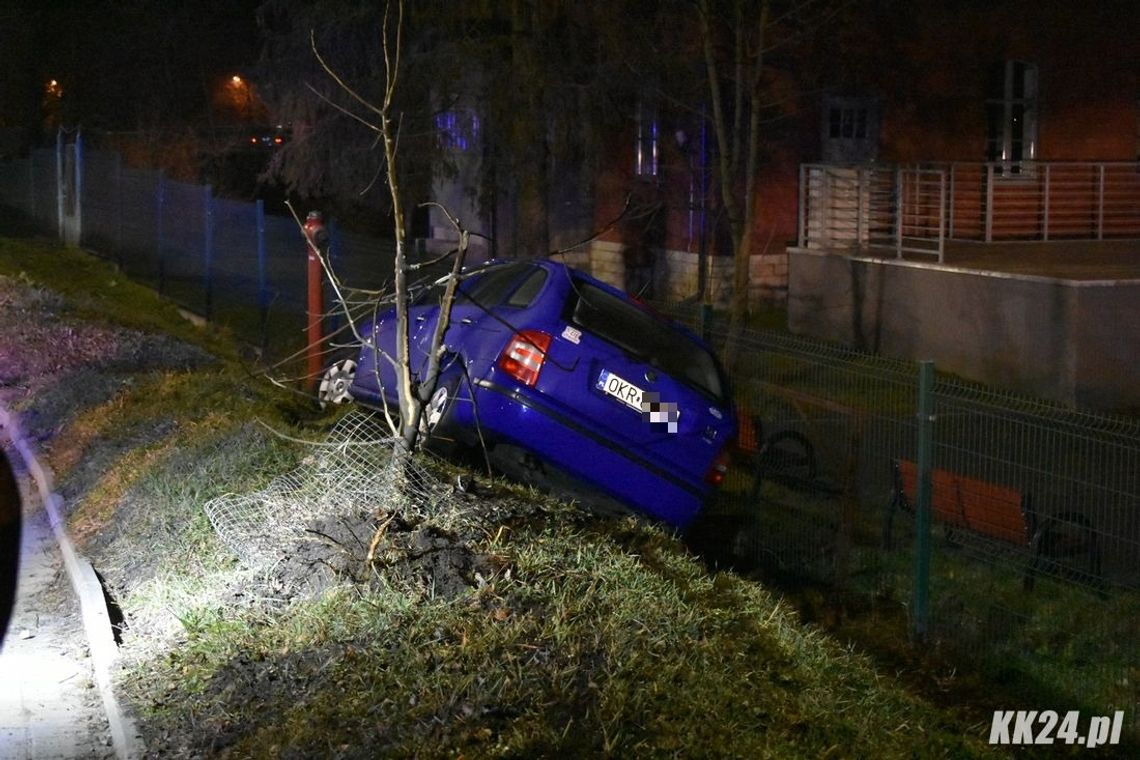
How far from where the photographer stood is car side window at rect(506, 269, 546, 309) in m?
8.62

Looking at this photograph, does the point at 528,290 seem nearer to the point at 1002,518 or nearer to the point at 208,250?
the point at 1002,518

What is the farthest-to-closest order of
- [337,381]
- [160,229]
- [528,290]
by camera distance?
[160,229] → [337,381] → [528,290]

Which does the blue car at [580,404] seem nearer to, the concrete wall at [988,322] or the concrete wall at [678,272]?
the concrete wall at [988,322]

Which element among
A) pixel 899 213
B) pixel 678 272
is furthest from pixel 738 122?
pixel 678 272

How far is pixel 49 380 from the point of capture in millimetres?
11500

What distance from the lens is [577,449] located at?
26.8 ft

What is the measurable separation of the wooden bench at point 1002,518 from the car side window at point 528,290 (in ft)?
7.65

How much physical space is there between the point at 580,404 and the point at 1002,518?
2355 mm

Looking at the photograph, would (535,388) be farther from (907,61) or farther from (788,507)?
(907,61)

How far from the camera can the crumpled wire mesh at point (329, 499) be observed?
21.3 feet

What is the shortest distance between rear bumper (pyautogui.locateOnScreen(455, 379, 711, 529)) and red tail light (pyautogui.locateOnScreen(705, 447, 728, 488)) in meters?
0.08

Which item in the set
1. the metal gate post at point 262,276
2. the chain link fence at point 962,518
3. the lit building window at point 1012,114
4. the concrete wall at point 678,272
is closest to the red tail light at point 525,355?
the chain link fence at point 962,518

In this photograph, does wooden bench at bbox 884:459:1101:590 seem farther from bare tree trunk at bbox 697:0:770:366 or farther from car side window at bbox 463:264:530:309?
bare tree trunk at bbox 697:0:770:366

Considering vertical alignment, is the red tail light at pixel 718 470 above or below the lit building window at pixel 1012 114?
below
